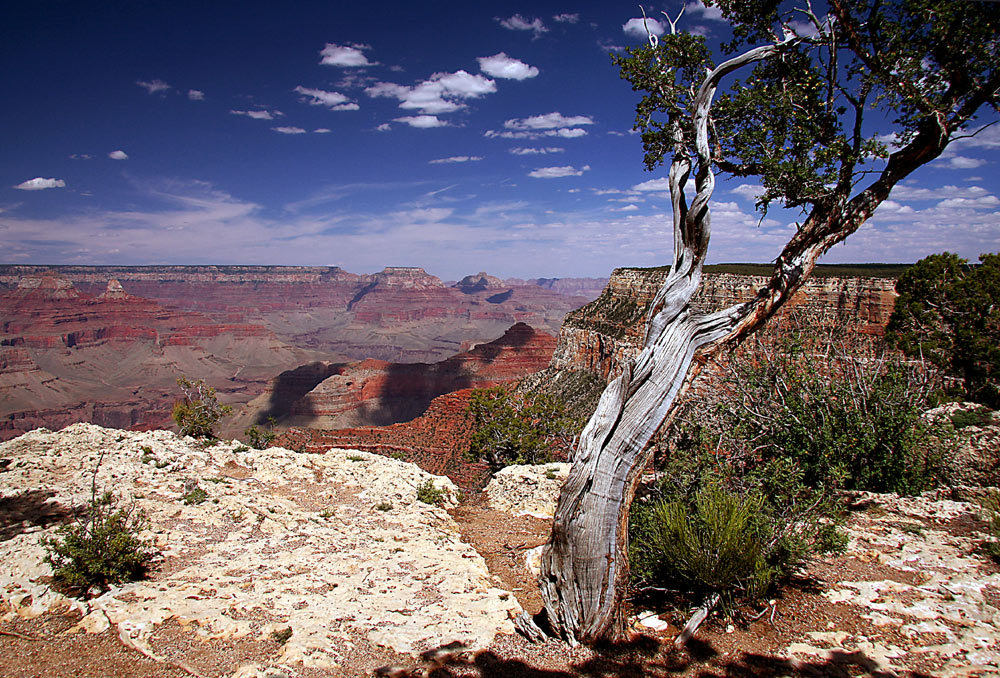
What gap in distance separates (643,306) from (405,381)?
69458 millimetres

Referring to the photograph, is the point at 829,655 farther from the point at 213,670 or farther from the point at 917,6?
the point at 917,6

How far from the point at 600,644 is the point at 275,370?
659 ft

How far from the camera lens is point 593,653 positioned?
13.5ft

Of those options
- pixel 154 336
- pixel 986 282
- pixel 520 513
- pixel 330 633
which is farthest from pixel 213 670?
pixel 154 336

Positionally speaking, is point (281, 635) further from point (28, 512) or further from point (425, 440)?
point (425, 440)

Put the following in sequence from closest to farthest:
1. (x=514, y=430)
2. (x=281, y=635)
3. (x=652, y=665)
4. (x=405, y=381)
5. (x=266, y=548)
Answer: (x=652, y=665) → (x=281, y=635) → (x=266, y=548) → (x=514, y=430) → (x=405, y=381)

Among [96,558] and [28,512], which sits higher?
[96,558]

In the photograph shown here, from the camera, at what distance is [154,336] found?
192 meters

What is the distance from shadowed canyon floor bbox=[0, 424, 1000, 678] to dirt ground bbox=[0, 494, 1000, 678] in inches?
0.7

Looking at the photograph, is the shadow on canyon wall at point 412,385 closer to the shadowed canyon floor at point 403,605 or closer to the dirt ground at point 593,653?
the shadowed canyon floor at point 403,605

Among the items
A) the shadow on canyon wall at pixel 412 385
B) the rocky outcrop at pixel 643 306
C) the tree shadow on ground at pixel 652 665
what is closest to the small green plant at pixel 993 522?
the tree shadow on ground at pixel 652 665

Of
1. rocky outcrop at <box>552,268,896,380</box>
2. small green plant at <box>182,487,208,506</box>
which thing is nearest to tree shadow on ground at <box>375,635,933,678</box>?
small green plant at <box>182,487,208,506</box>

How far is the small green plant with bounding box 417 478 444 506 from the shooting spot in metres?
11.5

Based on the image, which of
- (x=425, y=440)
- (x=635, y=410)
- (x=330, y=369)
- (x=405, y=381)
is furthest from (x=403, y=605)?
(x=330, y=369)
